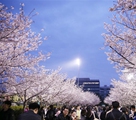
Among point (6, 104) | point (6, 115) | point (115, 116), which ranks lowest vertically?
point (115, 116)

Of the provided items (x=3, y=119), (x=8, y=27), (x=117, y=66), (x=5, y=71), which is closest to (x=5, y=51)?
(x=5, y=71)

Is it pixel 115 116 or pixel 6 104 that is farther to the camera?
pixel 6 104

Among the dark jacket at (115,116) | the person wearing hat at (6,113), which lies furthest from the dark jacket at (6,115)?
the dark jacket at (115,116)

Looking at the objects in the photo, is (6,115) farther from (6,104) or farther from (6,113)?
(6,104)

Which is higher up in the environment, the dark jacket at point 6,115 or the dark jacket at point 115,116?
the dark jacket at point 6,115

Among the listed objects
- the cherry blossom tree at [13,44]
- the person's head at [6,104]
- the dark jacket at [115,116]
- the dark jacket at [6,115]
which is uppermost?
the cherry blossom tree at [13,44]

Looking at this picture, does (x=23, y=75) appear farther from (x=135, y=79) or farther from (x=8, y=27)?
(x=135, y=79)

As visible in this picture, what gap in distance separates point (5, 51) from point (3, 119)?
4680mm

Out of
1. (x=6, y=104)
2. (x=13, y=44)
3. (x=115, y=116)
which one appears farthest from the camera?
(x=13, y=44)

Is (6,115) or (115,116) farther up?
(6,115)

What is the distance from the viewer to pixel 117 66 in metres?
9.65

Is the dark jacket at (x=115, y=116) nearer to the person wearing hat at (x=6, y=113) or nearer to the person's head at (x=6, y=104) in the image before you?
the person wearing hat at (x=6, y=113)

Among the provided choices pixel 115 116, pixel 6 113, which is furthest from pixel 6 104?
pixel 115 116

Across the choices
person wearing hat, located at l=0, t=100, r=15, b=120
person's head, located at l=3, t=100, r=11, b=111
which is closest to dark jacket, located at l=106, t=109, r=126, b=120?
person wearing hat, located at l=0, t=100, r=15, b=120
